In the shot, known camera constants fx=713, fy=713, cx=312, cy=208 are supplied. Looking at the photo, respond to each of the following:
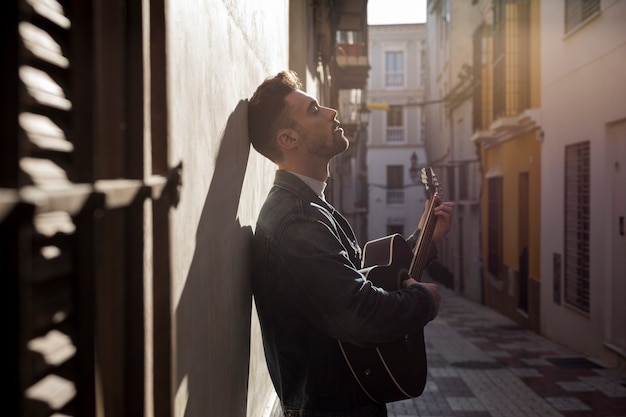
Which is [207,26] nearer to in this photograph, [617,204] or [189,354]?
[189,354]

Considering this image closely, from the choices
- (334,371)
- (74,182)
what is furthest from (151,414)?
(334,371)

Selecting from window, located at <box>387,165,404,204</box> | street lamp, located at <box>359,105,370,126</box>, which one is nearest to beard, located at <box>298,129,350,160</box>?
street lamp, located at <box>359,105,370,126</box>

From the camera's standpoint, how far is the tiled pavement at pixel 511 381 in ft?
20.3

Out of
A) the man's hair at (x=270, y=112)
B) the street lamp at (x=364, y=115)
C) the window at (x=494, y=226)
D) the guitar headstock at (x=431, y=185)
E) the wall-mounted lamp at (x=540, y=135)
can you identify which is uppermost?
the street lamp at (x=364, y=115)

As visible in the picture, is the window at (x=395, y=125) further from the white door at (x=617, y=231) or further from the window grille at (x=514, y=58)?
the white door at (x=617, y=231)

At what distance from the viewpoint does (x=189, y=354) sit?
182cm

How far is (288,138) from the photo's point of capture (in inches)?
114

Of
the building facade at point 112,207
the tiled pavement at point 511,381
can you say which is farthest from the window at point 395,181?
the building facade at point 112,207

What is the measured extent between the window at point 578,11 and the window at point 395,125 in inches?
1074

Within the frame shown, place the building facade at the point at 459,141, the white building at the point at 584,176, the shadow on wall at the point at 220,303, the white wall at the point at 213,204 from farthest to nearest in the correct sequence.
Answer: the building facade at the point at 459,141
the white building at the point at 584,176
the shadow on wall at the point at 220,303
the white wall at the point at 213,204

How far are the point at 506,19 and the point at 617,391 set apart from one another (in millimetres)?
8892

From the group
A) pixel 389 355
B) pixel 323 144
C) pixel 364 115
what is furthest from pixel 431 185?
pixel 364 115

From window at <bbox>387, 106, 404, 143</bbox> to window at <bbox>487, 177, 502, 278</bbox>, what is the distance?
19.9 m

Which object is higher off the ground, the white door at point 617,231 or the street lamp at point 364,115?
the street lamp at point 364,115
